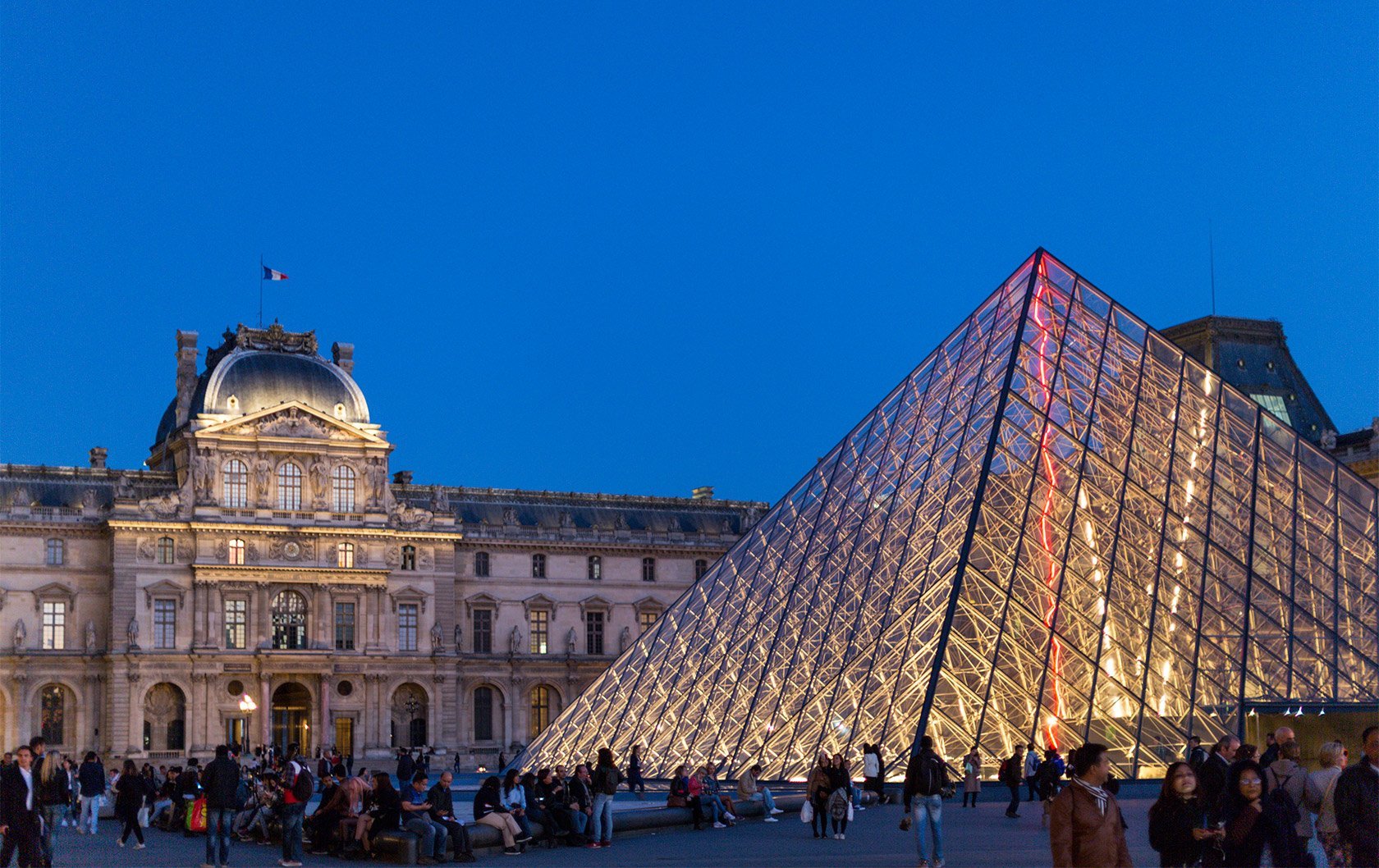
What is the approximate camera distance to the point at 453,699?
6525 centimetres

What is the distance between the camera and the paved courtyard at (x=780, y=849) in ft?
57.5

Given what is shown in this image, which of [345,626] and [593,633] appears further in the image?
[593,633]

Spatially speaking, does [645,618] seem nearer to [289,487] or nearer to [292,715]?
[292,715]

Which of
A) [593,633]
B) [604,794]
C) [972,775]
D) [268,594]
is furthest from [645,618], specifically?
[604,794]

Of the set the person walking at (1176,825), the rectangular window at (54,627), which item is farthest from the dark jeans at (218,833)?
the rectangular window at (54,627)

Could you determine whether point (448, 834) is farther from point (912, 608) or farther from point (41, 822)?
point (912, 608)

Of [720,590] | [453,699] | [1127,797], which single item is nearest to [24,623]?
[453,699]

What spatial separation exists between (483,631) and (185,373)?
1437 centimetres

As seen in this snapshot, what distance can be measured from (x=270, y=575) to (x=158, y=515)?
Result: 4.23 m

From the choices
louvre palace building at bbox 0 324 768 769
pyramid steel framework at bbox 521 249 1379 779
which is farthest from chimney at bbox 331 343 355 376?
pyramid steel framework at bbox 521 249 1379 779

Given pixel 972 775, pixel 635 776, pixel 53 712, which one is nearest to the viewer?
pixel 972 775

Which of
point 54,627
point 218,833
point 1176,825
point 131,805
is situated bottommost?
point 131,805

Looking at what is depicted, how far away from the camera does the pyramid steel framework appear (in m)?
25.9

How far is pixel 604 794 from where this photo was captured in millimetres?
20953
